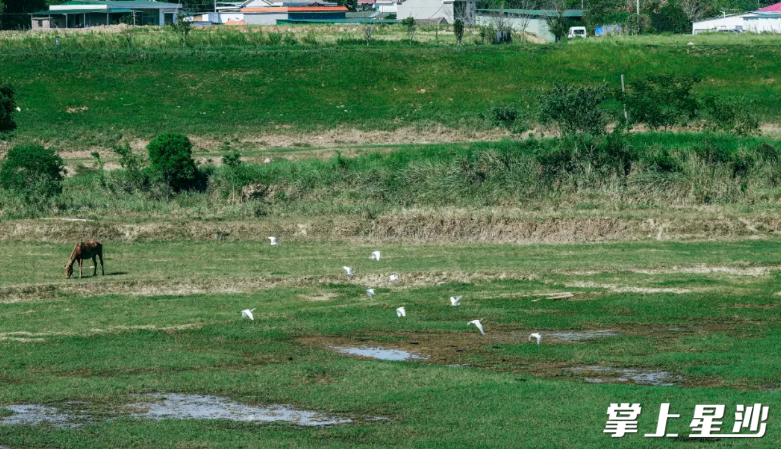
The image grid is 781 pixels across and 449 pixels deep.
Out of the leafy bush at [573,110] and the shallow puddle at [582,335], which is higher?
the leafy bush at [573,110]

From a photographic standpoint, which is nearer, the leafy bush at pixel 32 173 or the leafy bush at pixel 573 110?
the leafy bush at pixel 32 173

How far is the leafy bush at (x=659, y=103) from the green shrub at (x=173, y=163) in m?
19.8

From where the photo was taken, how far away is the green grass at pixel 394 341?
1642cm

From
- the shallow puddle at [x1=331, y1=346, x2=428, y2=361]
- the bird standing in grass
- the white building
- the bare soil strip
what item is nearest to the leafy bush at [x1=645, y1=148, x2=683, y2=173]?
the bare soil strip

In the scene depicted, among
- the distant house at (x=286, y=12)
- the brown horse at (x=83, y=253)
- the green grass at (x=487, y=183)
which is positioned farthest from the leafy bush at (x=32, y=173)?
the distant house at (x=286, y=12)

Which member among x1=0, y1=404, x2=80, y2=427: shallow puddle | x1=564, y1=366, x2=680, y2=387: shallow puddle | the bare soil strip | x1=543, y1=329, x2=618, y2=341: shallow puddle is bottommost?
x1=543, y1=329, x2=618, y2=341: shallow puddle

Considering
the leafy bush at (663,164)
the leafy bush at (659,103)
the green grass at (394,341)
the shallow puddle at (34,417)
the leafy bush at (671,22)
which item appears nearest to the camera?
the green grass at (394,341)

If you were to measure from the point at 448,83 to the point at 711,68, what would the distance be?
16823 mm

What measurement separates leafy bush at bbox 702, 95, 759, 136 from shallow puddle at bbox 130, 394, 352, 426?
37278 millimetres

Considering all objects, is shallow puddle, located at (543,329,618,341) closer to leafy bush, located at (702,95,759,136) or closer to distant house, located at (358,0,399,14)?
leafy bush, located at (702,95,759,136)

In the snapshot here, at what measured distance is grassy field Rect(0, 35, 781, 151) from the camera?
188 ft

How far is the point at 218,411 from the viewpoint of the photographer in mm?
17453

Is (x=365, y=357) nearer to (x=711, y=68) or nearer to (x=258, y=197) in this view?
(x=258, y=197)

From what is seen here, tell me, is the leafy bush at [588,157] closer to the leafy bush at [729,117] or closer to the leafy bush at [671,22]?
the leafy bush at [729,117]
